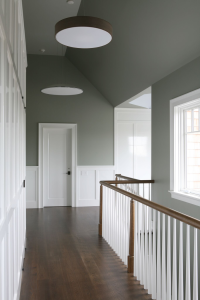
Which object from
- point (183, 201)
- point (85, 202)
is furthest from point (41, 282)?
point (85, 202)

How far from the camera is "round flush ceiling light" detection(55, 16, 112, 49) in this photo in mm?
3104

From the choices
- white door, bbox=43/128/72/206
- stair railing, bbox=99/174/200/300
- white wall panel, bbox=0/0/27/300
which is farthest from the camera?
white door, bbox=43/128/72/206

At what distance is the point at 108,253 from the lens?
13.9 feet

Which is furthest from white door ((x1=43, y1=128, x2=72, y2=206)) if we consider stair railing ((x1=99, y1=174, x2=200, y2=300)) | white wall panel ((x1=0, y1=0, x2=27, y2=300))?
Answer: white wall panel ((x1=0, y1=0, x2=27, y2=300))

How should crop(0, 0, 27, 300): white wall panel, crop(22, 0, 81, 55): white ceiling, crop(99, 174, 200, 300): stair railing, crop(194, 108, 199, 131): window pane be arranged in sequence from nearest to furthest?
1. crop(0, 0, 27, 300): white wall panel
2. crop(99, 174, 200, 300): stair railing
3. crop(194, 108, 199, 131): window pane
4. crop(22, 0, 81, 55): white ceiling

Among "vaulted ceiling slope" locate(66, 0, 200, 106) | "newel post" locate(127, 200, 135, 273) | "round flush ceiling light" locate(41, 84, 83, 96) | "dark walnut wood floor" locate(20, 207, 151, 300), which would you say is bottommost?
"dark walnut wood floor" locate(20, 207, 151, 300)

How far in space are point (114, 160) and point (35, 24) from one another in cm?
406

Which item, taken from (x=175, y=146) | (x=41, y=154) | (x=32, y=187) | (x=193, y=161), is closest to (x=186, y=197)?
(x=193, y=161)

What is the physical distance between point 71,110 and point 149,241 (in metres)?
5.60

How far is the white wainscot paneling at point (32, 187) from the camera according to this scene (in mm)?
7797

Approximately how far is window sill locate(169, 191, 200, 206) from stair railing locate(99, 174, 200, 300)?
341mm

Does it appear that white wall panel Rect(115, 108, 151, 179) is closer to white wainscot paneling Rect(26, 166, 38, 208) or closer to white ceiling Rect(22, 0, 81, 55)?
white wainscot paneling Rect(26, 166, 38, 208)

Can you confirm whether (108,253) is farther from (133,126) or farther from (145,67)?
(133,126)

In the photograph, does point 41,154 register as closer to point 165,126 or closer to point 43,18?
point 43,18
